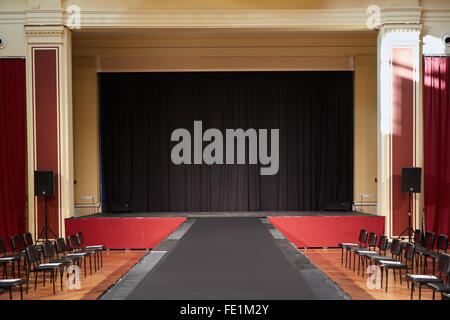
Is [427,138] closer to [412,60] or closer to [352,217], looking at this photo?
[412,60]

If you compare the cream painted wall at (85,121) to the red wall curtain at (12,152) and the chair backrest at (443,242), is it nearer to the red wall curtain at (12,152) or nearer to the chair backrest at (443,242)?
the red wall curtain at (12,152)

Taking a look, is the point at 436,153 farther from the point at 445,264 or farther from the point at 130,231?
the point at 130,231

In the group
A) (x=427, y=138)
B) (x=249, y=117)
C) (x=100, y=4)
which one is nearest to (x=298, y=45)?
(x=249, y=117)

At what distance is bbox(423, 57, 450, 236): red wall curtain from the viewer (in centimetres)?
948

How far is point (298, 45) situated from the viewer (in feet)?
37.4

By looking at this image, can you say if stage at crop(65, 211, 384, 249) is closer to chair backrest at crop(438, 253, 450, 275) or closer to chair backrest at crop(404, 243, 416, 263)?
chair backrest at crop(404, 243, 416, 263)

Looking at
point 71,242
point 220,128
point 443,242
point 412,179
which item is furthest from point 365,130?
point 71,242

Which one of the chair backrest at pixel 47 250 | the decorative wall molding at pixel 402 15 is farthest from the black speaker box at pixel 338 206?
the chair backrest at pixel 47 250

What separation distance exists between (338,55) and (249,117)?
2.69 m

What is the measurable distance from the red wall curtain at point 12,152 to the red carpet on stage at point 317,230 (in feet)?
16.9

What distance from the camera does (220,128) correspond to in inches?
480

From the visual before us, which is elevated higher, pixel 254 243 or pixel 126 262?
pixel 254 243

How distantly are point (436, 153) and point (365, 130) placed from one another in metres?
2.07

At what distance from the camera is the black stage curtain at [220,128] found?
476 inches
